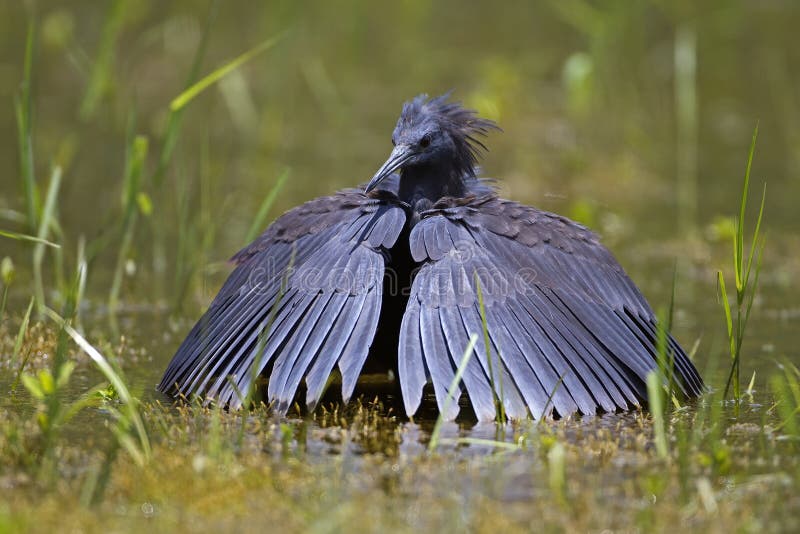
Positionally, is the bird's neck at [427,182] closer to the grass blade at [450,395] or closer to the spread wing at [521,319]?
the spread wing at [521,319]

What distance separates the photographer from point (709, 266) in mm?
8227

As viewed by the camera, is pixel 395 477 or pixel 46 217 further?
pixel 46 217

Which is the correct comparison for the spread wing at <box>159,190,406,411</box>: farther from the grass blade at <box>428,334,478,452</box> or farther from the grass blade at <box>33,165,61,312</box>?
the grass blade at <box>33,165,61,312</box>

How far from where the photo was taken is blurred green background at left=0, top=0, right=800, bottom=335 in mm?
8461

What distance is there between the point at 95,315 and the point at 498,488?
3.56 meters

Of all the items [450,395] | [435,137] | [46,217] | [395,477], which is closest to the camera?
[395,477]

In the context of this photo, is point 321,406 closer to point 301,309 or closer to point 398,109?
Result: point 301,309

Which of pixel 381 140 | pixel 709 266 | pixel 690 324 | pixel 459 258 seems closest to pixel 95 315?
pixel 459 258

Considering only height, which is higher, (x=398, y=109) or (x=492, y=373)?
(x=398, y=109)

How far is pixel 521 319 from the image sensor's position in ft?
16.4

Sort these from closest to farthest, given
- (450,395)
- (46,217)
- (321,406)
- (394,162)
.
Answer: (450,395)
(321,406)
(394,162)
(46,217)

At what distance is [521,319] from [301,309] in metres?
0.87

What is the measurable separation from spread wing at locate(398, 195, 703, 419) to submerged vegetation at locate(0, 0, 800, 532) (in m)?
0.10

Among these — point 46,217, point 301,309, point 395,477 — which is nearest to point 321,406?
point 301,309
